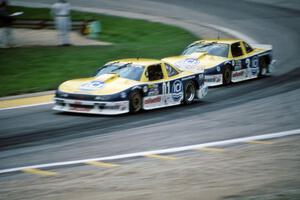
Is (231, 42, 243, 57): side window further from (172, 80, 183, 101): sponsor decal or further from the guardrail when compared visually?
the guardrail

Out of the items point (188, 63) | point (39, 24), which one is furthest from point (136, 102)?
point (39, 24)

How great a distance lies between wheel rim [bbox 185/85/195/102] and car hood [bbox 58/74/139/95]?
2072 millimetres

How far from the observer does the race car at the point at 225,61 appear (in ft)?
69.6

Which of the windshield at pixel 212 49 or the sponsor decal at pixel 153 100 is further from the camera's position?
the windshield at pixel 212 49

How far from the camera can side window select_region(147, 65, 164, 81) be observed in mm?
17344

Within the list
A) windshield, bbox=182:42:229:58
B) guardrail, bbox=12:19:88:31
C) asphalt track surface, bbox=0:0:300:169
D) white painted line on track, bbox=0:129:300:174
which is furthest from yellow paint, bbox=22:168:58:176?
guardrail, bbox=12:19:88:31

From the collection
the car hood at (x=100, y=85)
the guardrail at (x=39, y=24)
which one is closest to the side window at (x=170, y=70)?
the car hood at (x=100, y=85)

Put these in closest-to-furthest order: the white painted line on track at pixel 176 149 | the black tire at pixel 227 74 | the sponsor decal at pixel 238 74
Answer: the white painted line on track at pixel 176 149
the black tire at pixel 227 74
the sponsor decal at pixel 238 74

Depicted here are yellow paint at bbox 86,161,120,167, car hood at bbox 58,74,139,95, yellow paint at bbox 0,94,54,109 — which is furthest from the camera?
yellow paint at bbox 0,94,54,109

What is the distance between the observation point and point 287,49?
97.6ft

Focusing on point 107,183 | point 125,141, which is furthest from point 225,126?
point 107,183

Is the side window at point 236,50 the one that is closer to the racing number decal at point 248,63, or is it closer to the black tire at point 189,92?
the racing number decal at point 248,63

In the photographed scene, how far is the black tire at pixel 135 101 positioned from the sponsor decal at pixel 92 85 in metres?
0.75

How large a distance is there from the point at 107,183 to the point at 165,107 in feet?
26.5
